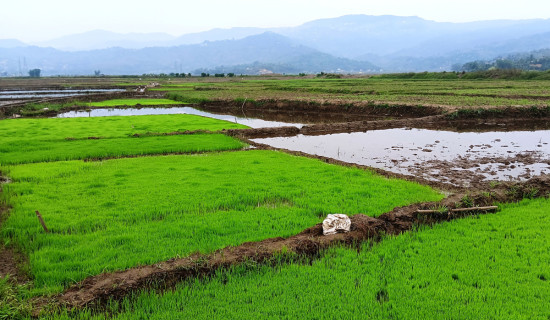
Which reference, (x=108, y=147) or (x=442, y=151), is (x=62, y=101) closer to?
(x=108, y=147)

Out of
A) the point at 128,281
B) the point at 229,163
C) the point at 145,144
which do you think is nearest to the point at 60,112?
the point at 145,144

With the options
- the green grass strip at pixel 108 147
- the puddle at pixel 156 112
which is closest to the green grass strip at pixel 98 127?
the green grass strip at pixel 108 147

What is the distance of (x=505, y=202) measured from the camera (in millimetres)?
7977

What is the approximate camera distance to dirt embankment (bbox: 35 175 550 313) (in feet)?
14.9

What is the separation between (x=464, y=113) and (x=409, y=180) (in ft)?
47.8

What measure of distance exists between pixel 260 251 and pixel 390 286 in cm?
200

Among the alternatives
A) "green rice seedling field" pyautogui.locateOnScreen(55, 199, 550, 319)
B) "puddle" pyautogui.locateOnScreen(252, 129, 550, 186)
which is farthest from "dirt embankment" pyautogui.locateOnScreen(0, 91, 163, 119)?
"green rice seedling field" pyautogui.locateOnScreen(55, 199, 550, 319)

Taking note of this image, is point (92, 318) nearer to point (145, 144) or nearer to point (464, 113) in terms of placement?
point (145, 144)

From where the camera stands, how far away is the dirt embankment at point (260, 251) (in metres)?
4.53

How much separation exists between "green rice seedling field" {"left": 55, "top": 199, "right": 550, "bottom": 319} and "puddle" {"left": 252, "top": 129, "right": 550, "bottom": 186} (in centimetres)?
515

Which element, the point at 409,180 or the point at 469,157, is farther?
the point at 469,157

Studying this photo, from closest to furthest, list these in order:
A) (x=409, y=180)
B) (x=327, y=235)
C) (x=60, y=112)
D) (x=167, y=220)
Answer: (x=327, y=235) < (x=167, y=220) < (x=409, y=180) < (x=60, y=112)

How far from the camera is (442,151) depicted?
14125 mm

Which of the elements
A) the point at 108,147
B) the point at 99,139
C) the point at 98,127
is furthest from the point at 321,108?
the point at 108,147
